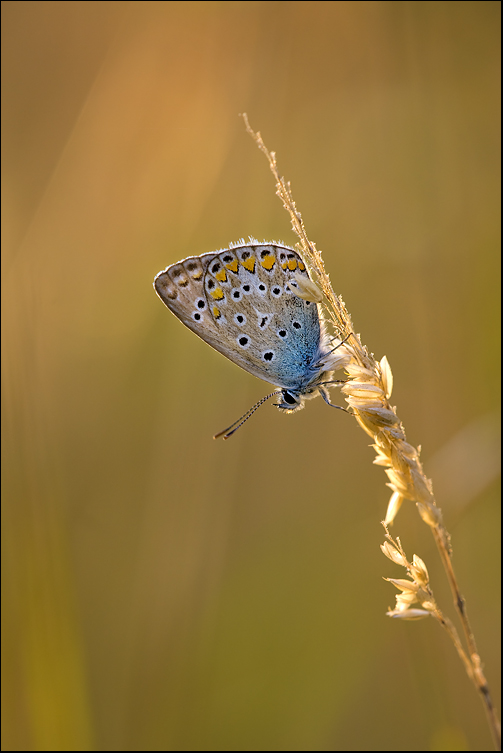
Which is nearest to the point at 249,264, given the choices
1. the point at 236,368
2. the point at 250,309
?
the point at 250,309

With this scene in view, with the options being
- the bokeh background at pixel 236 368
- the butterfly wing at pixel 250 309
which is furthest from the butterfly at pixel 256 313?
the bokeh background at pixel 236 368

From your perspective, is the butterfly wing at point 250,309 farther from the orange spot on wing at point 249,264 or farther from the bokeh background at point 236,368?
the bokeh background at point 236,368

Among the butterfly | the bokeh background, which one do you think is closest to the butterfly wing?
the butterfly

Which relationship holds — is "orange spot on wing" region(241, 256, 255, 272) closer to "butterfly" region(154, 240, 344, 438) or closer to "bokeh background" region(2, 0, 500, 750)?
"butterfly" region(154, 240, 344, 438)

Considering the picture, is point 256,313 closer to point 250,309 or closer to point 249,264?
point 250,309

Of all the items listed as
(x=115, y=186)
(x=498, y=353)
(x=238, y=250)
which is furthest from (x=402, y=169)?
(x=238, y=250)

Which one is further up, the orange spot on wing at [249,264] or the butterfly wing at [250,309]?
the orange spot on wing at [249,264]

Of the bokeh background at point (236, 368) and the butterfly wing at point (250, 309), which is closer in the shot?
the butterfly wing at point (250, 309)
